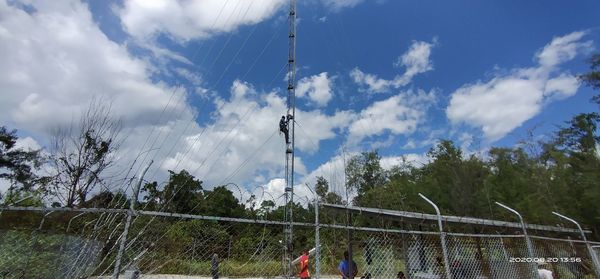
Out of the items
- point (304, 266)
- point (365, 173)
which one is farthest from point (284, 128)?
point (365, 173)

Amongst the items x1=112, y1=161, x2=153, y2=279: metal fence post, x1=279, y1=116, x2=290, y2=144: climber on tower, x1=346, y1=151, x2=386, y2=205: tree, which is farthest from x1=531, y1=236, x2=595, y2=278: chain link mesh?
x1=346, y1=151, x2=386, y2=205: tree

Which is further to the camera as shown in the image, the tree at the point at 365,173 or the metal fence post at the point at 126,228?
the tree at the point at 365,173

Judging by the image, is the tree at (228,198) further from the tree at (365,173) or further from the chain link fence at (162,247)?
the tree at (365,173)

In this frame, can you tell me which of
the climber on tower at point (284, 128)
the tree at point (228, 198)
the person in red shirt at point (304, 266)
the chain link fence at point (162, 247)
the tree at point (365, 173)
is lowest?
the person in red shirt at point (304, 266)

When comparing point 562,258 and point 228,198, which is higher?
point 228,198

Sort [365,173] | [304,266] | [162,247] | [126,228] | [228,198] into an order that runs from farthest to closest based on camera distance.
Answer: [365,173] < [228,198] < [304,266] < [162,247] < [126,228]

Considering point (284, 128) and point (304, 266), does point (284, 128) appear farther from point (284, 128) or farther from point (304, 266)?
point (304, 266)

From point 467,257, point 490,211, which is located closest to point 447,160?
point 490,211

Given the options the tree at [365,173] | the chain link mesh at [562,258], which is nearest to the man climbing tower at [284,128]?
the chain link mesh at [562,258]

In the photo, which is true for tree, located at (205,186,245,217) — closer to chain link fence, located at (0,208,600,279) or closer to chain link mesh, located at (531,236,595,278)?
chain link fence, located at (0,208,600,279)

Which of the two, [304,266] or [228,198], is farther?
[228,198]

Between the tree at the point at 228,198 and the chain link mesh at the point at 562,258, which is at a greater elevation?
the tree at the point at 228,198

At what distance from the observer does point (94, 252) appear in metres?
4.49

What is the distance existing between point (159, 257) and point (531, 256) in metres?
7.13
